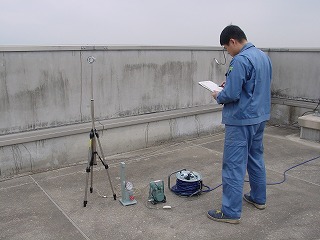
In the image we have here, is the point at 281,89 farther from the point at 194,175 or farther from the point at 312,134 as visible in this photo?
the point at 194,175

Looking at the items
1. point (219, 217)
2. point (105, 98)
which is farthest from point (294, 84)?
point (219, 217)

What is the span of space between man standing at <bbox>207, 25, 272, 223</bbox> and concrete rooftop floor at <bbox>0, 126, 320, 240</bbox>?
1.00 ft

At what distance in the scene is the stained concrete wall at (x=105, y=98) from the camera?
4602 mm

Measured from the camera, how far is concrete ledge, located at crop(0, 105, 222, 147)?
A: 4.61 meters

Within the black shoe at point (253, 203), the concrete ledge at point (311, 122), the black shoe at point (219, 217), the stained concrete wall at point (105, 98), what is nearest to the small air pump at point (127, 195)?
the black shoe at point (219, 217)

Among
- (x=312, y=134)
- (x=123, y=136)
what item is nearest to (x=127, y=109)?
(x=123, y=136)

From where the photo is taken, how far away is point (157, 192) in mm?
3828

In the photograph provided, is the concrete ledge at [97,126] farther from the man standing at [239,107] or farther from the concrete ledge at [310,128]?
the man standing at [239,107]

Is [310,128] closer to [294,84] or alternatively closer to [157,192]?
[294,84]

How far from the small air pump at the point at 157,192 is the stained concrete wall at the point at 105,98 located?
1.74 meters

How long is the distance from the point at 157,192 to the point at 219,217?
74 centimetres

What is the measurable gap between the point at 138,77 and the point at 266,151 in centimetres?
248

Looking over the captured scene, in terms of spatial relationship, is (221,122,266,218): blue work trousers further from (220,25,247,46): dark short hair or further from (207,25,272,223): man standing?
(220,25,247,46): dark short hair

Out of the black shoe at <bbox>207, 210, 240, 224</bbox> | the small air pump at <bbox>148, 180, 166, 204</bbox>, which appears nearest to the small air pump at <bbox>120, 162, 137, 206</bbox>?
the small air pump at <bbox>148, 180, 166, 204</bbox>
